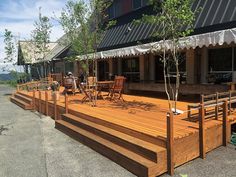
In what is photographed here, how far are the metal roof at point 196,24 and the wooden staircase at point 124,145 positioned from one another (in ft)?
13.2

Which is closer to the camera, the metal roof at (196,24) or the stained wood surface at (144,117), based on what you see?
the stained wood surface at (144,117)

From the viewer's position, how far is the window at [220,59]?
11272 millimetres

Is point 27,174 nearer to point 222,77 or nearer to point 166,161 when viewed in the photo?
point 166,161

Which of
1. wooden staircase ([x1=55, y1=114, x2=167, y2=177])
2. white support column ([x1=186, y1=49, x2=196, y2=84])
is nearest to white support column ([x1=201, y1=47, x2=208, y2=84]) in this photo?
white support column ([x1=186, y1=49, x2=196, y2=84])

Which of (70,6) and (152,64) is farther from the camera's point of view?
(152,64)

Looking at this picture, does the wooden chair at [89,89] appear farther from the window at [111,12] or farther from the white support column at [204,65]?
the window at [111,12]

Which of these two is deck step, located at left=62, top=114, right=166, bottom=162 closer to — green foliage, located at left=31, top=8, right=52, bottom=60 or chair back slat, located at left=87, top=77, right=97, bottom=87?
chair back slat, located at left=87, top=77, right=97, bottom=87

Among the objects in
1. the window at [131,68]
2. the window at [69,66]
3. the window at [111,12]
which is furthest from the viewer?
the window at [69,66]

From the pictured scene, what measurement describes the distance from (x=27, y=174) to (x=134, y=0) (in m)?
14.1

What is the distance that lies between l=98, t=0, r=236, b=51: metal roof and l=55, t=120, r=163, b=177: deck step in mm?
4189

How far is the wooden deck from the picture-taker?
5.43m

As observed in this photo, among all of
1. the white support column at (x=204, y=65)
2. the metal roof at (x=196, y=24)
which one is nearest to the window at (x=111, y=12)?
the metal roof at (x=196, y=24)

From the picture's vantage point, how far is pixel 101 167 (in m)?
5.92

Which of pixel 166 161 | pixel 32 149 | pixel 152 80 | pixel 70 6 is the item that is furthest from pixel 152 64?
pixel 166 161
